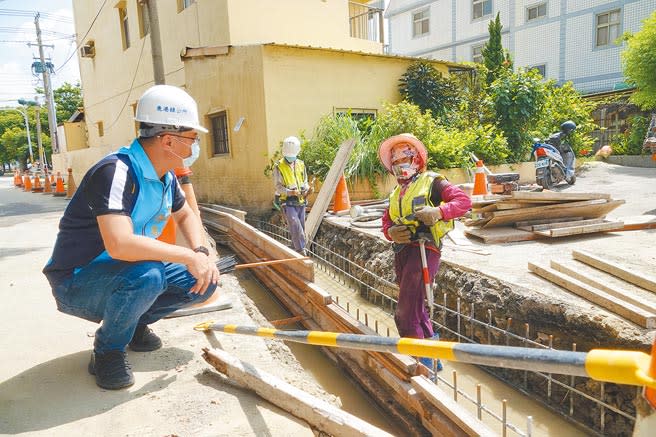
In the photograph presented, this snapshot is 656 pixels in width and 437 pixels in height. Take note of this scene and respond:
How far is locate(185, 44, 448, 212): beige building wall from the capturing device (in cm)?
1023

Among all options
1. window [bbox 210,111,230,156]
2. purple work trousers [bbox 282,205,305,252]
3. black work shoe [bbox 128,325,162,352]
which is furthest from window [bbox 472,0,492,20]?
black work shoe [bbox 128,325,162,352]

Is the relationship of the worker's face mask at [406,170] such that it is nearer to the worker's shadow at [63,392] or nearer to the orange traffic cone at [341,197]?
the worker's shadow at [63,392]

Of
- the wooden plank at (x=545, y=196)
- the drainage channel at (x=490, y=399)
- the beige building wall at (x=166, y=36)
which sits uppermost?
the beige building wall at (x=166, y=36)

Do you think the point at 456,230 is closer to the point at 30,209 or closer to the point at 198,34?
the point at 198,34

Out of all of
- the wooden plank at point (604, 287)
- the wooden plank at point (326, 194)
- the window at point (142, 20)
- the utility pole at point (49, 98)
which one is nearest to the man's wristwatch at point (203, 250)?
the wooden plank at point (604, 287)

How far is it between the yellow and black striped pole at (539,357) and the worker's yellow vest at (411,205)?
1.66 metres

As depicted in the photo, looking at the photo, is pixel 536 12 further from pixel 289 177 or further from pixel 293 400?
pixel 293 400

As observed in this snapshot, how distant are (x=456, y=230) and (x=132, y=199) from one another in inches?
203

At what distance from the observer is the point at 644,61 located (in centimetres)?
1213

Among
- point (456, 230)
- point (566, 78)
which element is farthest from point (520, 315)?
point (566, 78)

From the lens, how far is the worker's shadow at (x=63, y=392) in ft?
7.58

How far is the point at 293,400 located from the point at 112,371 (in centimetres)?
108

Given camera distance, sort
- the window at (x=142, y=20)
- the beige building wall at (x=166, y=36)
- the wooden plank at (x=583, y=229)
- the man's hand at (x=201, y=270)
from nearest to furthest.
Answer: the man's hand at (x=201, y=270), the wooden plank at (x=583, y=229), the beige building wall at (x=166, y=36), the window at (x=142, y=20)

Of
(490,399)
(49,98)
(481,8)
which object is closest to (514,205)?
(490,399)
